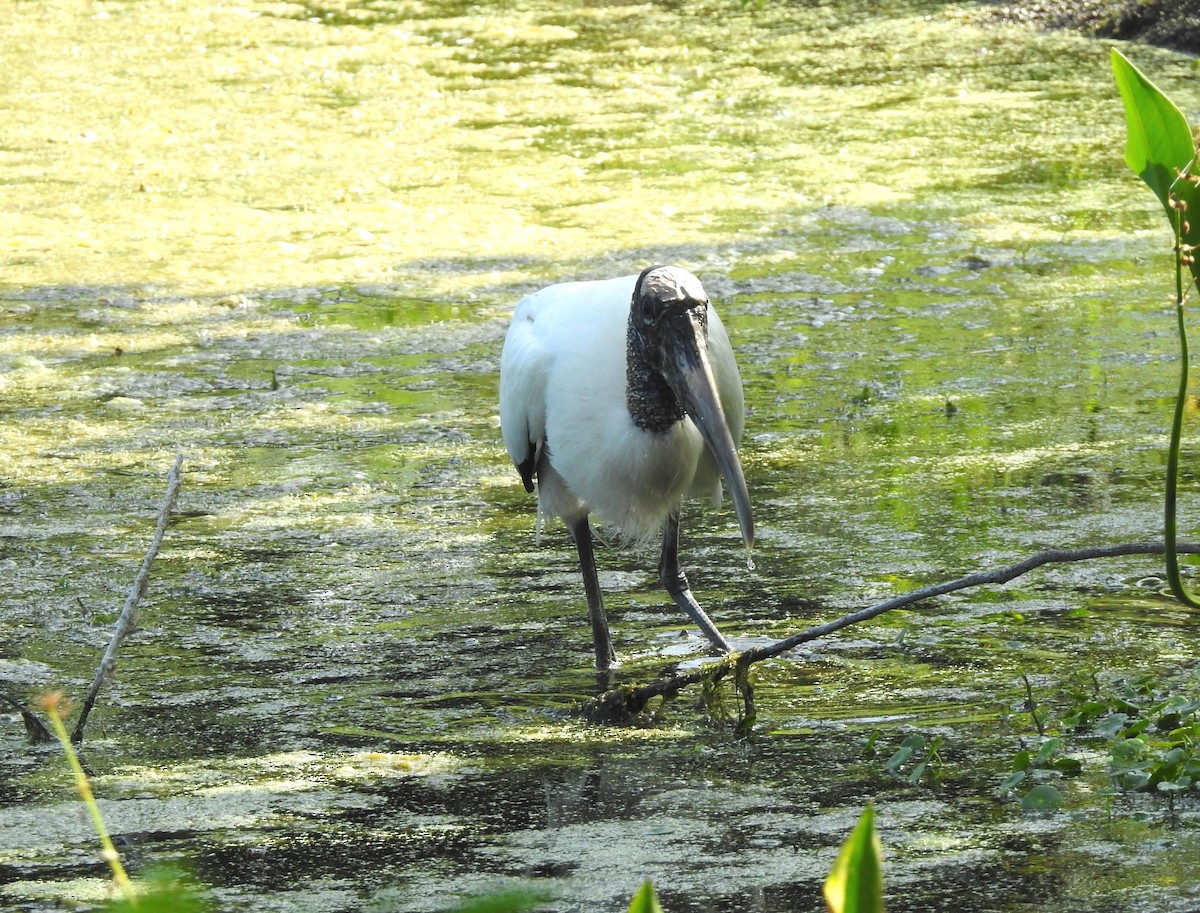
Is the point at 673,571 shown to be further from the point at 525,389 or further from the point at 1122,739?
the point at 1122,739

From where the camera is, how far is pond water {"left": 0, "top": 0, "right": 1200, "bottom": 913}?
3.25 metres

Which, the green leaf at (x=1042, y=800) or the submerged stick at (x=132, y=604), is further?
the submerged stick at (x=132, y=604)

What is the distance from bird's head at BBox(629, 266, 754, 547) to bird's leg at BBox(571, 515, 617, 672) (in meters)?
0.61

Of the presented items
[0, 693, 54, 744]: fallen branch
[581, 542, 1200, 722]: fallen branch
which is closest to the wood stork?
[581, 542, 1200, 722]: fallen branch

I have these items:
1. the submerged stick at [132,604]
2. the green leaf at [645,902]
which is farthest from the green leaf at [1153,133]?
the green leaf at [645,902]

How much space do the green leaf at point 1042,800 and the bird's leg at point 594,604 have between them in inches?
54.4

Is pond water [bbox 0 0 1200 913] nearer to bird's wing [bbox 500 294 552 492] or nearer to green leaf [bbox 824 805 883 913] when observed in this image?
bird's wing [bbox 500 294 552 492]

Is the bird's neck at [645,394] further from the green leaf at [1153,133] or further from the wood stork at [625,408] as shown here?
the green leaf at [1153,133]

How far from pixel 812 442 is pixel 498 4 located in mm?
10593

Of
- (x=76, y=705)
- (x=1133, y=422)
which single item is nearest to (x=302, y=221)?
(x=1133, y=422)

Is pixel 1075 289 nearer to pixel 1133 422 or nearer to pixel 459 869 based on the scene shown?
pixel 1133 422

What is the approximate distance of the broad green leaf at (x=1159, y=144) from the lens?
3.08 metres

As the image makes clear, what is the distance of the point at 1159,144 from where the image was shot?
3125 millimetres

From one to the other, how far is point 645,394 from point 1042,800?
1429 mm
